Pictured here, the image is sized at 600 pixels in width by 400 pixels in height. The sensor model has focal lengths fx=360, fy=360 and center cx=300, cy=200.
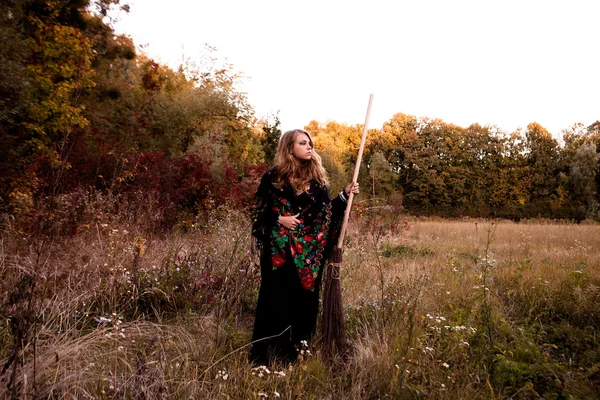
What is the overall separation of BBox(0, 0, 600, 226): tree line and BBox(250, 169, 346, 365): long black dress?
1505 millimetres

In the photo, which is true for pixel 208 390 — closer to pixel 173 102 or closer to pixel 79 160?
pixel 79 160

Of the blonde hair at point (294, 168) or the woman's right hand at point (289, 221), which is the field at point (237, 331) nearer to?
the woman's right hand at point (289, 221)

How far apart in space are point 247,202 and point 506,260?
5.54m

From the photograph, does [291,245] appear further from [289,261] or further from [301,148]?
[301,148]

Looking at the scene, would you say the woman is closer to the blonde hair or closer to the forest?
the blonde hair

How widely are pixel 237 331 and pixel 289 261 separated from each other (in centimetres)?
79

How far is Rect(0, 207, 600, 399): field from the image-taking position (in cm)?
218

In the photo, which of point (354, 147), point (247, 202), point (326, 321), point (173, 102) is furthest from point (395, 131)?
point (326, 321)

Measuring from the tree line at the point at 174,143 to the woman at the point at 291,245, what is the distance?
1.51 meters

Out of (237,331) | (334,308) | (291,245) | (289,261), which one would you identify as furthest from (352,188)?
(237,331)

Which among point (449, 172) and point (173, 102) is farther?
point (449, 172)

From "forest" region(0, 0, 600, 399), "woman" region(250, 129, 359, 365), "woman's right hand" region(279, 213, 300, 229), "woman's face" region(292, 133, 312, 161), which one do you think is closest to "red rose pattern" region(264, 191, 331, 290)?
"woman" region(250, 129, 359, 365)

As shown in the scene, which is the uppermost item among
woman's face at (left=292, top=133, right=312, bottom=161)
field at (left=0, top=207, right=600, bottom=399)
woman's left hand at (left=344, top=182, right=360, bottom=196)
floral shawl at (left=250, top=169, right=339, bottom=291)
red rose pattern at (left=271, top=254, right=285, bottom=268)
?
woman's face at (left=292, top=133, right=312, bottom=161)

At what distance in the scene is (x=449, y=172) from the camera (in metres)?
35.2
